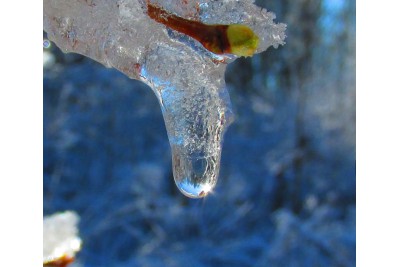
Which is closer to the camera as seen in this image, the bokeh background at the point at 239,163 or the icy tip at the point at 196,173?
the icy tip at the point at 196,173

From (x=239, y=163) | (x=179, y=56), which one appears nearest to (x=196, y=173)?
(x=179, y=56)

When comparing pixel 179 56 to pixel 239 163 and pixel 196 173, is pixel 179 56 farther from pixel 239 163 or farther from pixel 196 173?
pixel 239 163

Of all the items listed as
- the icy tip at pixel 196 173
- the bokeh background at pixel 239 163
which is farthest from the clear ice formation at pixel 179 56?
the bokeh background at pixel 239 163

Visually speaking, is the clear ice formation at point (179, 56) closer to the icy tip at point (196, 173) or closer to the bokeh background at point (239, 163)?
the icy tip at point (196, 173)

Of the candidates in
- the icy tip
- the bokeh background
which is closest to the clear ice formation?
the icy tip

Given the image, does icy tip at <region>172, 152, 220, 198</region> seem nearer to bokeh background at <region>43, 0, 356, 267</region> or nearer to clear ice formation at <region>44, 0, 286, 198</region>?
clear ice formation at <region>44, 0, 286, 198</region>

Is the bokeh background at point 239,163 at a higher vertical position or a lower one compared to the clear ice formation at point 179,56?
higher
